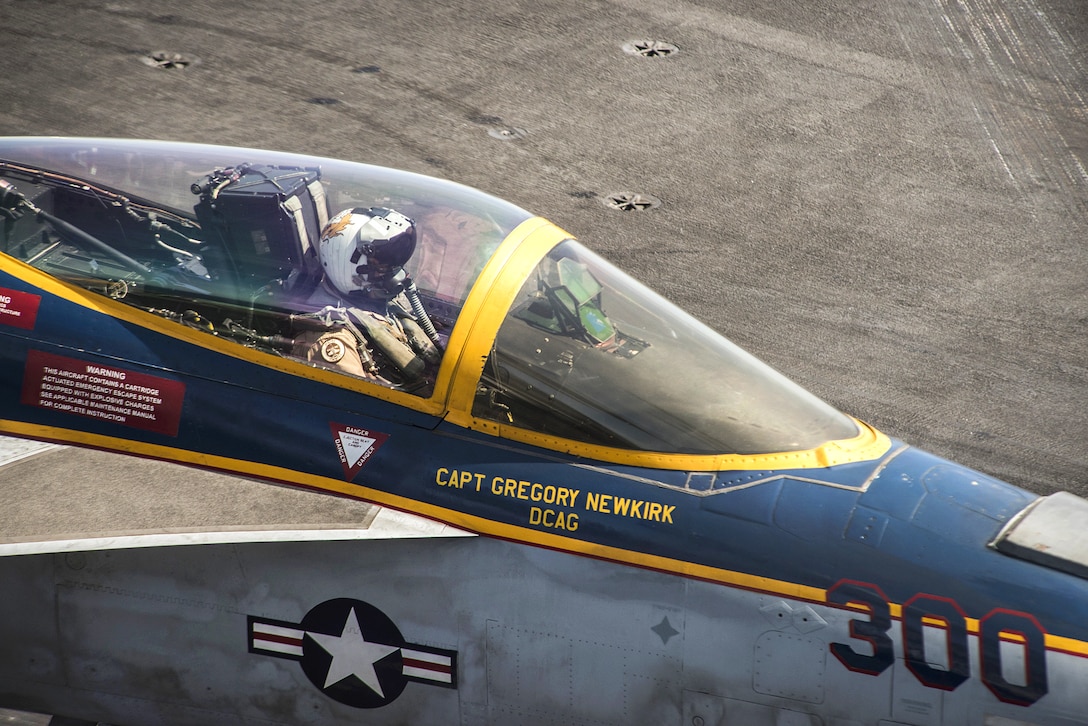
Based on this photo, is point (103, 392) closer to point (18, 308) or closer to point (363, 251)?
point (18, 308)

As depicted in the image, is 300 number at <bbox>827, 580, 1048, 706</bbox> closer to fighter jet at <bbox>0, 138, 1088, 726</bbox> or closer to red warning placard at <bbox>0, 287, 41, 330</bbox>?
fighter jet at <bbox>0, 138, 1088, 726</bbox>

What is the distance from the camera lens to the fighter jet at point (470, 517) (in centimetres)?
425

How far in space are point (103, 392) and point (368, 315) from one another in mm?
1118

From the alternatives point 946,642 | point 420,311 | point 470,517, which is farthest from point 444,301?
point 946,642

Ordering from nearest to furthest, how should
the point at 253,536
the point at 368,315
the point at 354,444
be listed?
the point at 253,536 → the point at 354,444 → the point at 368,315

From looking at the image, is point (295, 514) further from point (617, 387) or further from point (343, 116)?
point (343, 116)

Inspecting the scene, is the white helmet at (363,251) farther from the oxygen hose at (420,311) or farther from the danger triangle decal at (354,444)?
the danger triangle decal at (354,444)

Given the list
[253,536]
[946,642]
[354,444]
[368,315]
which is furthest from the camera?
[368,315]

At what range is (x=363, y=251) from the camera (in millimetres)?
4695

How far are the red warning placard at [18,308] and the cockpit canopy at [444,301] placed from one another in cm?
15

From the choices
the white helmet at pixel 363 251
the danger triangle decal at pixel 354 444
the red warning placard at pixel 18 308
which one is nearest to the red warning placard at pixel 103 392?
the red warning placard at pixel 18 308

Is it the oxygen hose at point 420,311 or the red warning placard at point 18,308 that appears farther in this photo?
the red warning placard at point 18,308

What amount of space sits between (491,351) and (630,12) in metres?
10.3

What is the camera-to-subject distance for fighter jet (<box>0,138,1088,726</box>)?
4.25 m
